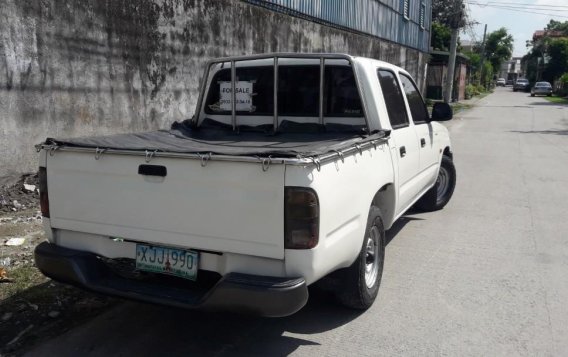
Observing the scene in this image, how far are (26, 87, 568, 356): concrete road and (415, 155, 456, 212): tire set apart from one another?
0.37m

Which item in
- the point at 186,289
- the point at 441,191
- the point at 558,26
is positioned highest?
the point at 558,26

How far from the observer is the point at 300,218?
Answer: 295 cm

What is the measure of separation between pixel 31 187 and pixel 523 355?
547 cm

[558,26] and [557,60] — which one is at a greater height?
[558,26]

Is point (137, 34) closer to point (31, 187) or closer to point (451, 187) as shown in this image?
point (31, 187)

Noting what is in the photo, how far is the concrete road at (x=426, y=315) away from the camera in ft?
11.7

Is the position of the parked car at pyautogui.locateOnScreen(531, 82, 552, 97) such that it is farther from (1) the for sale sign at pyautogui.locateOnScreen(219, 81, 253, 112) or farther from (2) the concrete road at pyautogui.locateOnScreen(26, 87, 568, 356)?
(1) the for sale sign at pyautogui.locateOnScreen(219, 81, 253, 112)

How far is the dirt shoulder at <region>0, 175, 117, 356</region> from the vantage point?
367cm

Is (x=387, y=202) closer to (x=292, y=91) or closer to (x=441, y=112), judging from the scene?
(x=292, y=91)

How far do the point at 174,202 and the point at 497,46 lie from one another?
9540cm

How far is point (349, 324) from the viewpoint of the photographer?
389cm

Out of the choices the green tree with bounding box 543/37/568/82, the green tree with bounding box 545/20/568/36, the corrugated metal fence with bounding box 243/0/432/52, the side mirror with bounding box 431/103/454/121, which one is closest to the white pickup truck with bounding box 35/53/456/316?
the side mirror with bounding box 431/103/454/121

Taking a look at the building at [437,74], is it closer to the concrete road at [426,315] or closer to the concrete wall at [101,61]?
the concrete wall at [101,61]

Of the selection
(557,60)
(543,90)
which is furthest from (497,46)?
(543,90)
